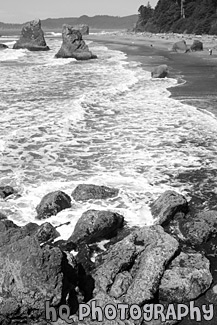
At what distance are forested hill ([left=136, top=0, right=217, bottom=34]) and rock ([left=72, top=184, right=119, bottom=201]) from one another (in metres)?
64.3

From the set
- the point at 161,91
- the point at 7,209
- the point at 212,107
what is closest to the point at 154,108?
the point at 212,107

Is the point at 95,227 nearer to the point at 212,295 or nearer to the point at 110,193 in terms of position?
the point at 110,193

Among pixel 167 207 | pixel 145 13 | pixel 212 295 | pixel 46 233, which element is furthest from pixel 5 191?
pixel 145 13

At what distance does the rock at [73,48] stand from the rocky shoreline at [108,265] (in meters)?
39.3

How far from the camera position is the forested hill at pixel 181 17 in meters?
72.1

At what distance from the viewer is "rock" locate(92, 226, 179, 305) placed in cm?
561

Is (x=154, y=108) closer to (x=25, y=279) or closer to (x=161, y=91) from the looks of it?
(x=161, y=91)

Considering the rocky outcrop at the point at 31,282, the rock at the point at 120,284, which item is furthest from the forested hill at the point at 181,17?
the rocky outcrop at the point at 31,282

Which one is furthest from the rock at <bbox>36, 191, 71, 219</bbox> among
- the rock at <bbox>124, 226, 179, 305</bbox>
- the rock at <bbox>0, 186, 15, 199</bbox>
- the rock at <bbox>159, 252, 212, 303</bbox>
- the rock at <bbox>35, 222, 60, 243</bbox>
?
the rock at <bbox>159, 252, 212, 303</bbox>

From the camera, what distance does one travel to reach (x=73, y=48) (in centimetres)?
4684

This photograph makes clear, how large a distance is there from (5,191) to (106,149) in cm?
419

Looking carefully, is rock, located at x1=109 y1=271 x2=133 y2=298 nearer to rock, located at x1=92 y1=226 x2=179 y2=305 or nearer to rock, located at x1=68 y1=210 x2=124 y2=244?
rock, located at x1=92 y1=226 x2=179 y2=305

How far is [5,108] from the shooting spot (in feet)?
58.9

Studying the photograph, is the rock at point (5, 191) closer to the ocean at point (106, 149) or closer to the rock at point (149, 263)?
the ocean at point (106, 149)
